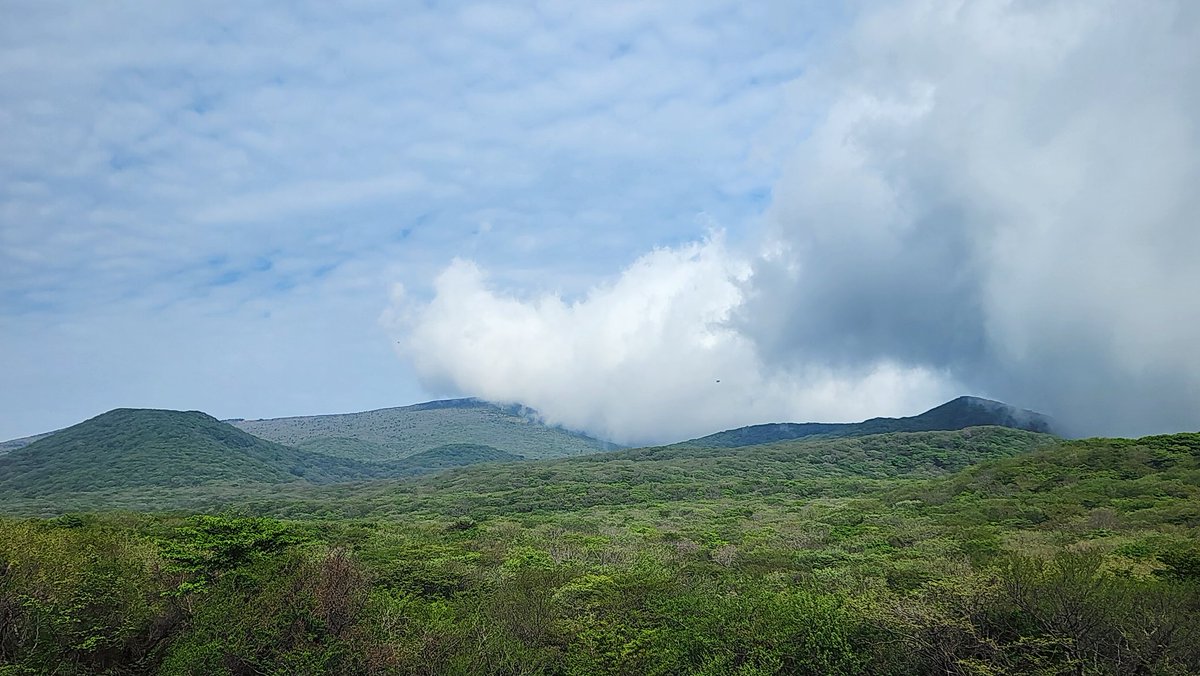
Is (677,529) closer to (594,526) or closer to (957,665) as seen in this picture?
(594,526)

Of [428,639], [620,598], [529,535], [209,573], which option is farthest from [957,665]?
[529,535]

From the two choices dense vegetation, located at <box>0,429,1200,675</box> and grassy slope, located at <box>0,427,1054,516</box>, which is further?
grassy slope, located at <box>0,427,1054,516</box>

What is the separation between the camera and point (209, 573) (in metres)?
33.5

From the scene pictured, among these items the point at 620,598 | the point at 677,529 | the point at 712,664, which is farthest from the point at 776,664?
the point at 677,529

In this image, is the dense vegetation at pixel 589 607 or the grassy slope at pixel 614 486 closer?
the dense vegetation at pixel 589 607

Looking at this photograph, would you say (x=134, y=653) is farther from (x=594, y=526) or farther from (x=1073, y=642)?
(x=594, y=526)

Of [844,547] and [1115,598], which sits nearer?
[1115,598]

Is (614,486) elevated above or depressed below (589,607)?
below

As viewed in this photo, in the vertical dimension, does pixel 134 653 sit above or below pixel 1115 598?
below

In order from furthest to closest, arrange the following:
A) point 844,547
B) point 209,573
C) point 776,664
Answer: point 844,547 < point 209,573 < point 776,664

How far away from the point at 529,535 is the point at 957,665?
188ft

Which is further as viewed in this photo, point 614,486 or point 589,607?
point 614,486

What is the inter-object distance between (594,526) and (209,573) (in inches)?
2393

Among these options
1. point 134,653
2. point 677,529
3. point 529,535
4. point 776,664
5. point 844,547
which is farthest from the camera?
point 677,529
